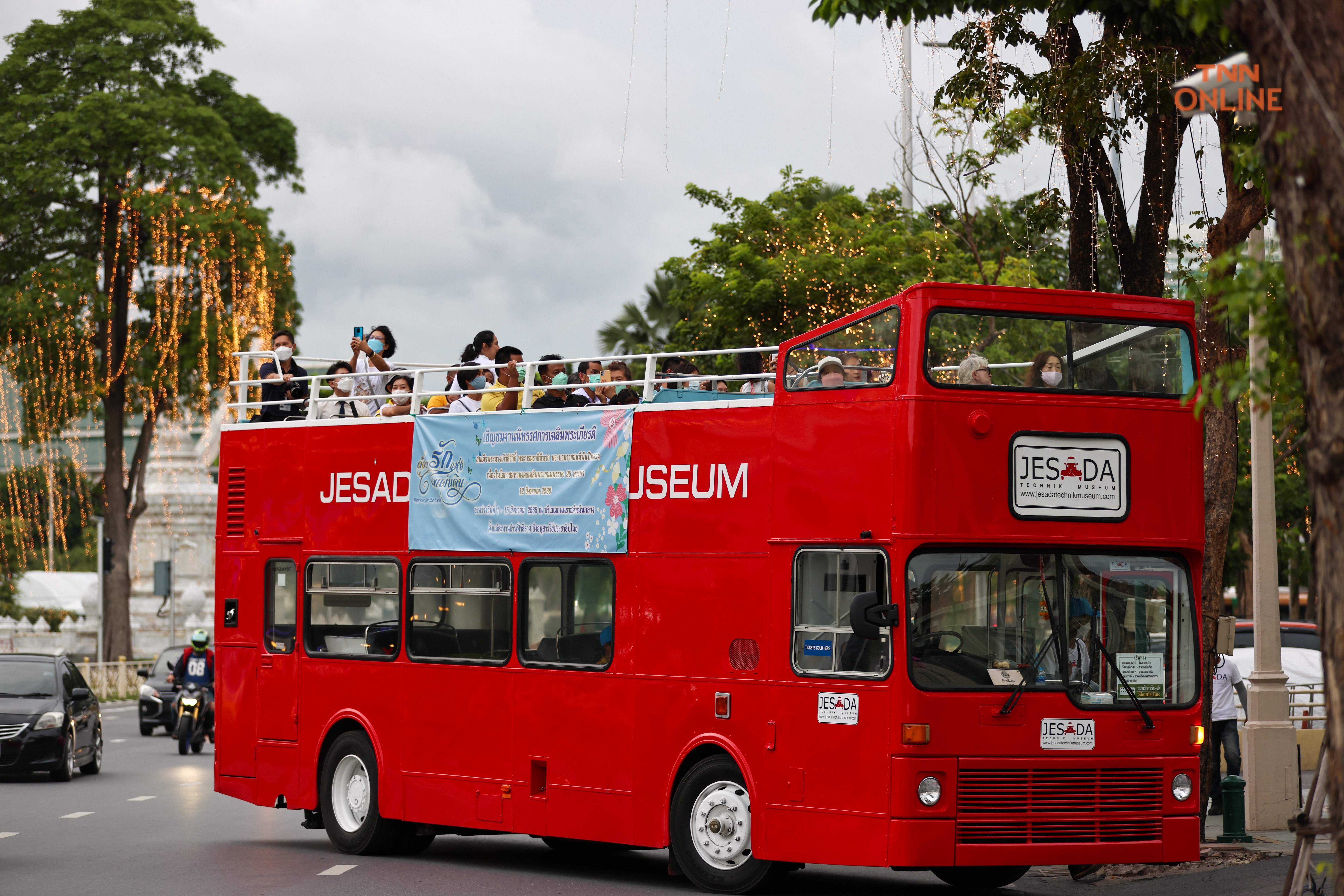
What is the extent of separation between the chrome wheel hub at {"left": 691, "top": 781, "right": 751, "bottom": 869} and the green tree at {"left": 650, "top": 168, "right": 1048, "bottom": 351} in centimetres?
2189

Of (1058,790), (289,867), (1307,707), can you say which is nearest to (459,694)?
(289,867)

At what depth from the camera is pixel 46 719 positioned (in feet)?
73.2

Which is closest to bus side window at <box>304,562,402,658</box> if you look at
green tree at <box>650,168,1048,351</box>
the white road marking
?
the white road marking

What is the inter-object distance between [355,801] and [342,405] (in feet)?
11.9

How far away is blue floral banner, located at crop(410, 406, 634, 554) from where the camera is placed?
13055mm

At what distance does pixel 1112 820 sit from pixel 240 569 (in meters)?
8.68

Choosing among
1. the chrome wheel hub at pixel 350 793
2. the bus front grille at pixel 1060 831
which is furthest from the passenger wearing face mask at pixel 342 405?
the bus front grille at pixel 1060 831

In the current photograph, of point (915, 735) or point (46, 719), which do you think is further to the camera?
point (46, 719)

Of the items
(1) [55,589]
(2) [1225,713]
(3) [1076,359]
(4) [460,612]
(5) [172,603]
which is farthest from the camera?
(1) [55,589]

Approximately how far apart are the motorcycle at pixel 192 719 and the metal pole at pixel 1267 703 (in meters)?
17.6

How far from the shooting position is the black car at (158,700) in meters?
31.9

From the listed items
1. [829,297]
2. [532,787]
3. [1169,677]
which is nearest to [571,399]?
[532,787]

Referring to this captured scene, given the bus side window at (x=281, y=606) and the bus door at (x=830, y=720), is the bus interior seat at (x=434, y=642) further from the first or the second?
the bus door at (x=830, y=720)

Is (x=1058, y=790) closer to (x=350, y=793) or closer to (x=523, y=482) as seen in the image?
(x=523, y=482)
